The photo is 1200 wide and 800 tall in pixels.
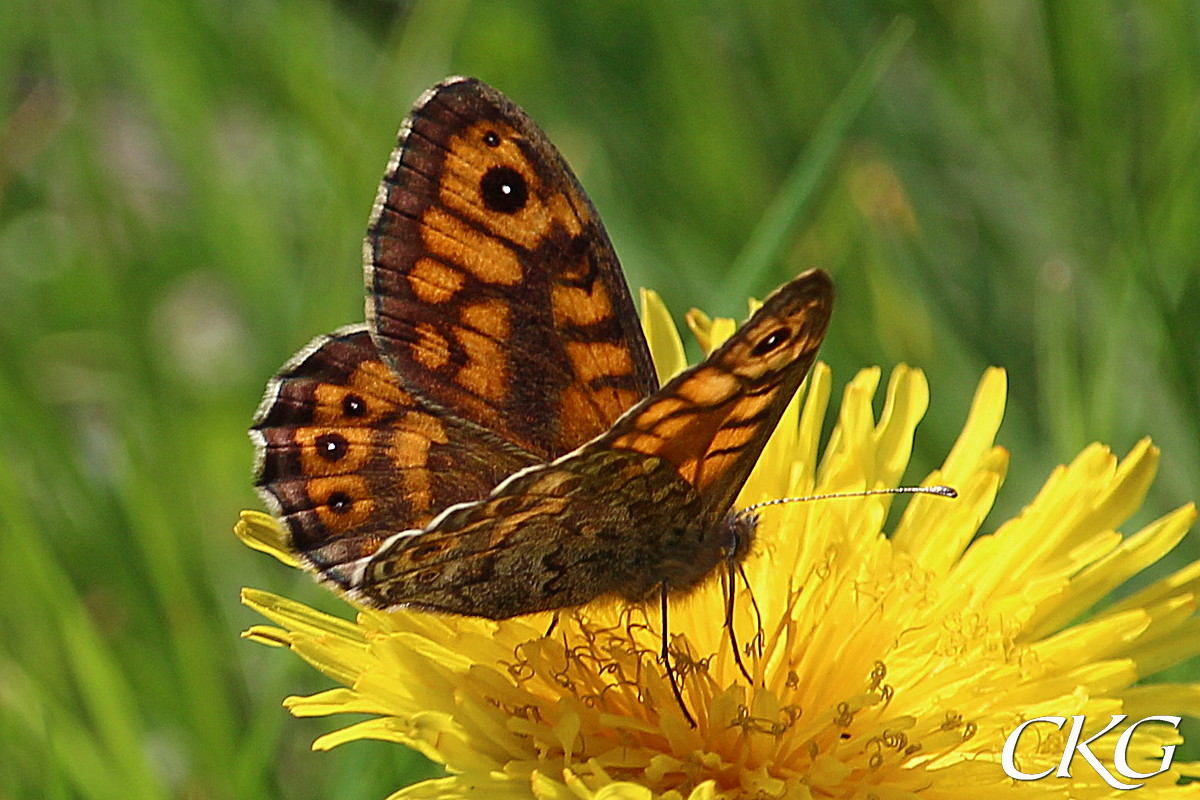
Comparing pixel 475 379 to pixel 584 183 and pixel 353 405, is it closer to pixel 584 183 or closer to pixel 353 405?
pixel 353 405

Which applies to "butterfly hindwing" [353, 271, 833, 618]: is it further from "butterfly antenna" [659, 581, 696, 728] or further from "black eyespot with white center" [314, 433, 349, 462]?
"black eyespot with white center" [314, 433, 349, 462]

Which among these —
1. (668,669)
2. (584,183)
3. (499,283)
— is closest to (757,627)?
(668,669)

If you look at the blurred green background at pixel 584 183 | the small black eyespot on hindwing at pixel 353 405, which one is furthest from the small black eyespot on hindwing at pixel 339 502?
the blurred green background at pixel 584 183

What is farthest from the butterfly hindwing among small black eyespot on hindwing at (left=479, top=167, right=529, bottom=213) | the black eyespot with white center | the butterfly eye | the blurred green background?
the blurred green background

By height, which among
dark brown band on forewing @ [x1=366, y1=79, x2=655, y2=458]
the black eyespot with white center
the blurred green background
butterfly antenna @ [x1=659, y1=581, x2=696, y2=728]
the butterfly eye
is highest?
the blurred green background

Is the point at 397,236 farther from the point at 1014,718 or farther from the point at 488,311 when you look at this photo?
the point at 1014,718

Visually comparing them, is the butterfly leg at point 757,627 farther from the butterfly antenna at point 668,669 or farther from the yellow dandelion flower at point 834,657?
the butterfly antenna at point 668,669

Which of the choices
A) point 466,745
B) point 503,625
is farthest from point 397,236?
point 466,745
